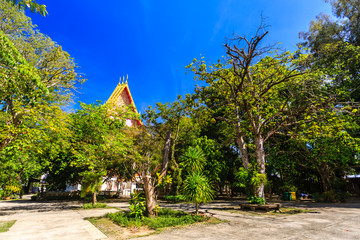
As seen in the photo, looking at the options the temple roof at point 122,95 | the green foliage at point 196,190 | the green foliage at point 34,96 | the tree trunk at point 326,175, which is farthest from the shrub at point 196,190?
the temple roof at point 122,95

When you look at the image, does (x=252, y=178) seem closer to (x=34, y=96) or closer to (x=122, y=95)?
(x=34, y=96)

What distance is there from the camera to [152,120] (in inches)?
739

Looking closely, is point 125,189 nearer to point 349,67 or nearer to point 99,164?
point 99,164

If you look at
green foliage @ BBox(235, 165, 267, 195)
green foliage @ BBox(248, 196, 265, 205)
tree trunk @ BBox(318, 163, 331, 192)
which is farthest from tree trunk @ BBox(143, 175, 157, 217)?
tree trunk @ BBox(318, 163, 331, 192)

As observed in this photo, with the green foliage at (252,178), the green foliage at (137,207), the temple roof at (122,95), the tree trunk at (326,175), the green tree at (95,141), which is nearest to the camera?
the green foliage at (137,207)

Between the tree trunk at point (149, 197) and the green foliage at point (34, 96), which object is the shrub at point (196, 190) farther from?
the green foliage at point (34, 96)

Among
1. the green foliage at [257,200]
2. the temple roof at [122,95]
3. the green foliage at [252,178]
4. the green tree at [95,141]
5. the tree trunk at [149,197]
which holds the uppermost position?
the temple roof at [122,95]

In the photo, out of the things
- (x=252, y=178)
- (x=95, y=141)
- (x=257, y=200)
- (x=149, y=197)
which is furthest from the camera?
(x=95, y=141)

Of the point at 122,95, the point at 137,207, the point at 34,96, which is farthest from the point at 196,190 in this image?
the point at 122,95

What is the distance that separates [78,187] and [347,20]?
41185 mm

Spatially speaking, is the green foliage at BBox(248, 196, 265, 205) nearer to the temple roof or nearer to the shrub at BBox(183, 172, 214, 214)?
the shrub at BBox(183, 172, 214, 214)

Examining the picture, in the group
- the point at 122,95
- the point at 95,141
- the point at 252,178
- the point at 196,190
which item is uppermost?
the point at 122,95

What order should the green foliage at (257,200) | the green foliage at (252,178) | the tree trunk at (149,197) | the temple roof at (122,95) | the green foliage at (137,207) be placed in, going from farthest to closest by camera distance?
the temple roof at (122,95) < the green foliage at (257,200) < the green foliage at (252,178) < the tree trunk at (149,197) < the green foliage at (137,207)

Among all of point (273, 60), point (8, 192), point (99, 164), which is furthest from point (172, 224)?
point (8, 192)
